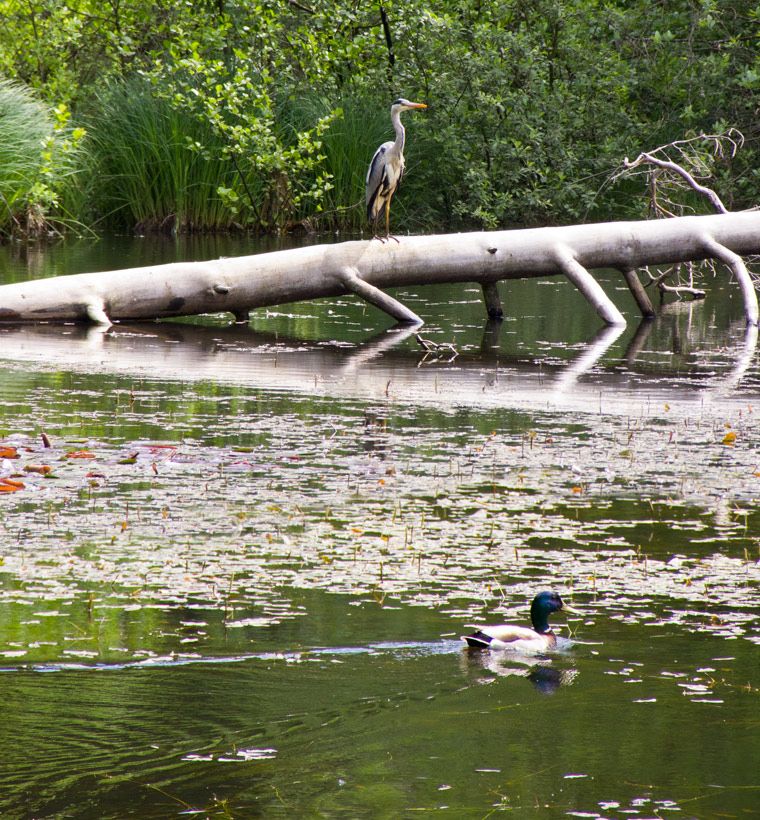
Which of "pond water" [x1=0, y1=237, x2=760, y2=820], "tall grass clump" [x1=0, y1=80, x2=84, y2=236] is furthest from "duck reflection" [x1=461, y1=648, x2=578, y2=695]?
"tall grass clump" [x1=0, y1=80, x2=84, y2=236]

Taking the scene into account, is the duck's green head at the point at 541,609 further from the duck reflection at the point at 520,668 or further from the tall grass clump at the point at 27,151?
the tall grass clump at the point at 27,151

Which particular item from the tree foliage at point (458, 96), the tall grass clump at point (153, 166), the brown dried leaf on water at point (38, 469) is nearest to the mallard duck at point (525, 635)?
the brown dried leaf on water at point (38, 469)

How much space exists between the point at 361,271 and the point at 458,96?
1059 cm

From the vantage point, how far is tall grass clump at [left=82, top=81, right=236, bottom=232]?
20.6 meters

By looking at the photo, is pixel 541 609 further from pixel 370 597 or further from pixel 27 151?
pixel 27 151

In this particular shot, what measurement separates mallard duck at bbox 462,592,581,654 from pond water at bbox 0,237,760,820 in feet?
0.18

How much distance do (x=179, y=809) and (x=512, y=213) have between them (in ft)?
60.9

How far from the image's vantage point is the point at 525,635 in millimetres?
3865

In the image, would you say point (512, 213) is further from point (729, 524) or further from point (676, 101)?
point (729, 524)

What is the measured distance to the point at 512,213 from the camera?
68.3 ft

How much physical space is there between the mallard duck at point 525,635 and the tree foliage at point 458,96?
15.9m

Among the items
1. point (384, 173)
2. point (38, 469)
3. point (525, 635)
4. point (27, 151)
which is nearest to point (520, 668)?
point (525, 635)

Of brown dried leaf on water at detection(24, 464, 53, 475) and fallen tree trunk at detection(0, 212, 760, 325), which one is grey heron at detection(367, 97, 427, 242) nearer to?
fallen tree trunk at detection(0, 212, 760, 325)

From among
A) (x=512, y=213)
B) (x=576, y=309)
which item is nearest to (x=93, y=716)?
(x=576, y=309)
